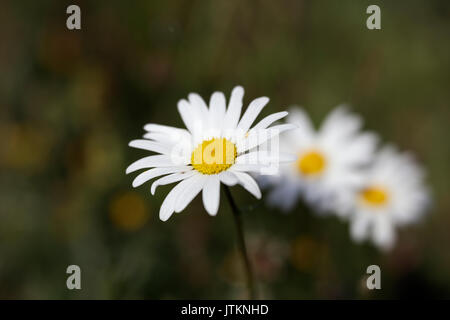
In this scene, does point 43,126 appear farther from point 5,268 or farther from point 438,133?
point 438,133

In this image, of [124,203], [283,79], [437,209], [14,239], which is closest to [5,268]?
[14,239]

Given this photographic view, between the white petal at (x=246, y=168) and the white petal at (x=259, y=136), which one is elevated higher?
the white petal at (x=259, y=136)

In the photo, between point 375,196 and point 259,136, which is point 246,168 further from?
point 375,196

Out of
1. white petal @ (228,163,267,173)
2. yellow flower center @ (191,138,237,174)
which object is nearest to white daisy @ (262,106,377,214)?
yellow flower center @ (191,138,237,174)

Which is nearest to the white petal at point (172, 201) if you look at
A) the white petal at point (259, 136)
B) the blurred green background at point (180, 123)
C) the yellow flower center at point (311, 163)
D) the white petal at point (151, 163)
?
the white petal at point (151, 163)

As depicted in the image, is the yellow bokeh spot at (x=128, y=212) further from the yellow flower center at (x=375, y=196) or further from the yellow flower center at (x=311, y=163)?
the yellow flower center at (x=375, y=196)

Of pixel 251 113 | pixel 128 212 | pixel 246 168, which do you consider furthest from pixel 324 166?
pixel 246 168

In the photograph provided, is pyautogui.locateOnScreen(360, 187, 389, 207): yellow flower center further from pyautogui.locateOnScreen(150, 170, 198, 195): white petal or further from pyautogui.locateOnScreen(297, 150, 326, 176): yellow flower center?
pyautogui.locateOnScreen(150, 170, 198, 195): white petal
